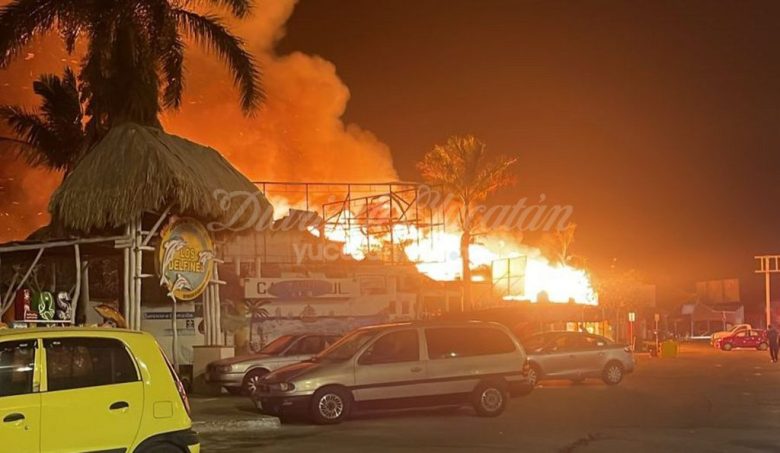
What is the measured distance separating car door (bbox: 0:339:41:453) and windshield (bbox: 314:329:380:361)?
25.9ft

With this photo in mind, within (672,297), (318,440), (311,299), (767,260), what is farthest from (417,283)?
(672,297)

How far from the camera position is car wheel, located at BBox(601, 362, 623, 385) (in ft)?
76.2

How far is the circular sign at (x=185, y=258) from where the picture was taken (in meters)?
19.0

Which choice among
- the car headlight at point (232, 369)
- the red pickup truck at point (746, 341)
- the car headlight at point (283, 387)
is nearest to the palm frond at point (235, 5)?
the car headlight at point (232, 369)

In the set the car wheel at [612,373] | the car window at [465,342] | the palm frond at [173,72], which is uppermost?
the palm frond at [173,72]

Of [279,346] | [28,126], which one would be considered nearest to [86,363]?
[279,346]

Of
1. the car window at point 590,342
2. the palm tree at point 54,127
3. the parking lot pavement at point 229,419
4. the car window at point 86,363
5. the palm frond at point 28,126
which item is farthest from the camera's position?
the palm tree at point 54,127

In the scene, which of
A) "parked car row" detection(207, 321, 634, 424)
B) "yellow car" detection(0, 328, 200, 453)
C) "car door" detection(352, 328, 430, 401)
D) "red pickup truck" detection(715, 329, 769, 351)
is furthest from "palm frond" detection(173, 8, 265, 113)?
"red pickup truck" detection(715, 329, 769, 351)

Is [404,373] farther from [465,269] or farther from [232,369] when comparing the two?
[465,269]

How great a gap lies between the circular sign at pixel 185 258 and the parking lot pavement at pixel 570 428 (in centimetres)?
536

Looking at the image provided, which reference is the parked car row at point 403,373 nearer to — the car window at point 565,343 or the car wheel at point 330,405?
the car wheel at point 330,405

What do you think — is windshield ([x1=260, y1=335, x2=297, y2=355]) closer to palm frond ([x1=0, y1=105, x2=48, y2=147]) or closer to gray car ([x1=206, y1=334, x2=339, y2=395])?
gray car ([x1=206, y1=334, x2=339, y2=395])

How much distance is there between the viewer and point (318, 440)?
43.4 ft

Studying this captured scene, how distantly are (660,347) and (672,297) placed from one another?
45.7m
